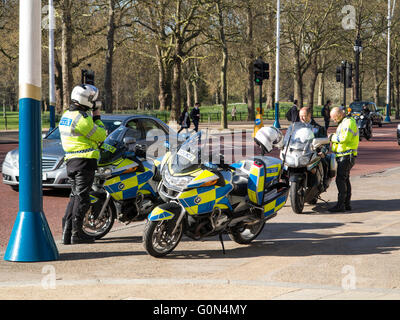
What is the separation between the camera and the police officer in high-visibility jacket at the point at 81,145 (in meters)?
7.51

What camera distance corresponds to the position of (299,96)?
5159 centimetres

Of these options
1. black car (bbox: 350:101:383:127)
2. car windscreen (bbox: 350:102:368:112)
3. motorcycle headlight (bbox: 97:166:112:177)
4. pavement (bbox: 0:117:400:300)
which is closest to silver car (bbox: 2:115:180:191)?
pavement (bbox: 0:117:400:300)

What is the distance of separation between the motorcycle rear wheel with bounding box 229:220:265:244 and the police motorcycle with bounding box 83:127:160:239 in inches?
49.7

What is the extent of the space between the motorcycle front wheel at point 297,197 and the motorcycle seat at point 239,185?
8.39ft

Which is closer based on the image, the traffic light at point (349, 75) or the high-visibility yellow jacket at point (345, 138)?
the high-visibility yellow jacket at point (345, 138)

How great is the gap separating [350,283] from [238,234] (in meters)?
2.06

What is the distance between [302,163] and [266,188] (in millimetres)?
2348

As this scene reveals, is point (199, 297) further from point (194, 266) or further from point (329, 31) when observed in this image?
point (329, 31)

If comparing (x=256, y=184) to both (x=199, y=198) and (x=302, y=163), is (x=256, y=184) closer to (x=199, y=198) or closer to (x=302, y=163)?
(x=199, y=198)

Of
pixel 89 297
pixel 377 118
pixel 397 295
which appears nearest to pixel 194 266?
pixel 89 297

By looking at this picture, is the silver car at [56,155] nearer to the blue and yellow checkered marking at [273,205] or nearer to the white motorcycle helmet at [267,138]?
the white motorcycle helmet at [267,138]

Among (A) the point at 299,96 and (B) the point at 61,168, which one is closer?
(B) the point at 61,168

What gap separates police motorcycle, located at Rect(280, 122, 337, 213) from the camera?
10.1 metres

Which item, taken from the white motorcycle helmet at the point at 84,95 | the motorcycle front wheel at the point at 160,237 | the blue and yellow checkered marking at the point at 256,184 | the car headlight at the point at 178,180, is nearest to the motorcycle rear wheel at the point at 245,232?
the blue and yellow checkered marking at the point at 256,184
